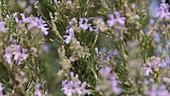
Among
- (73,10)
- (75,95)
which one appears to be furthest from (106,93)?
(73,10)

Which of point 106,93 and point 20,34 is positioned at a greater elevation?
point 20,34

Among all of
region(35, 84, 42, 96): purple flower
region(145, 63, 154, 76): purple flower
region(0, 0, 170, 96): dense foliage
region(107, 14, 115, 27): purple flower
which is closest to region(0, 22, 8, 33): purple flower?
region(0, 0, 170, 96): dense foliage

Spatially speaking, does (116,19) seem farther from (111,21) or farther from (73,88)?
(73,88)

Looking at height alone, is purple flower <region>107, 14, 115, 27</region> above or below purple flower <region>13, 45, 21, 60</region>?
above

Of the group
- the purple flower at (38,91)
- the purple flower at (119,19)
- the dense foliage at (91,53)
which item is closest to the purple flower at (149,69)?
the dense foliage at (91,53)

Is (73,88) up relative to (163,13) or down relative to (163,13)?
down

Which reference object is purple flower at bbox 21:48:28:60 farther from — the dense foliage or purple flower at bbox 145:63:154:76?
purple flower at bbox 145:63:154:76

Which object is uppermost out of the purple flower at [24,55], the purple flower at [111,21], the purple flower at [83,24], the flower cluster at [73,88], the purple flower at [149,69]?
the purple flower at [83,24]

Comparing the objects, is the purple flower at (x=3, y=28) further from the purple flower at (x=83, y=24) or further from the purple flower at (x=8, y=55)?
the purple flower at (x=83, y=24)

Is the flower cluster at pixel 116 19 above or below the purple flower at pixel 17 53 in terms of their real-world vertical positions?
above

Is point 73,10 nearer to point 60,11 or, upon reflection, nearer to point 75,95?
point 60,11

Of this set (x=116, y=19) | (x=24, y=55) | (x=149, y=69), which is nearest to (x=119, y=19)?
(x=116, y=19)
